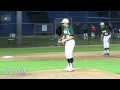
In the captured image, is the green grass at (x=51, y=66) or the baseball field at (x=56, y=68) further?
the green grass at (x=51, y=66)

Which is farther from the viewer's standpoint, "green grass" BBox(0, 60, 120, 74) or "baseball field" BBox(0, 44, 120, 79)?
"green grass" BBox(0, 60, 120, 74)

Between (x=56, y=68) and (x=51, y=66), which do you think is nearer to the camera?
(x=56, y=68)
